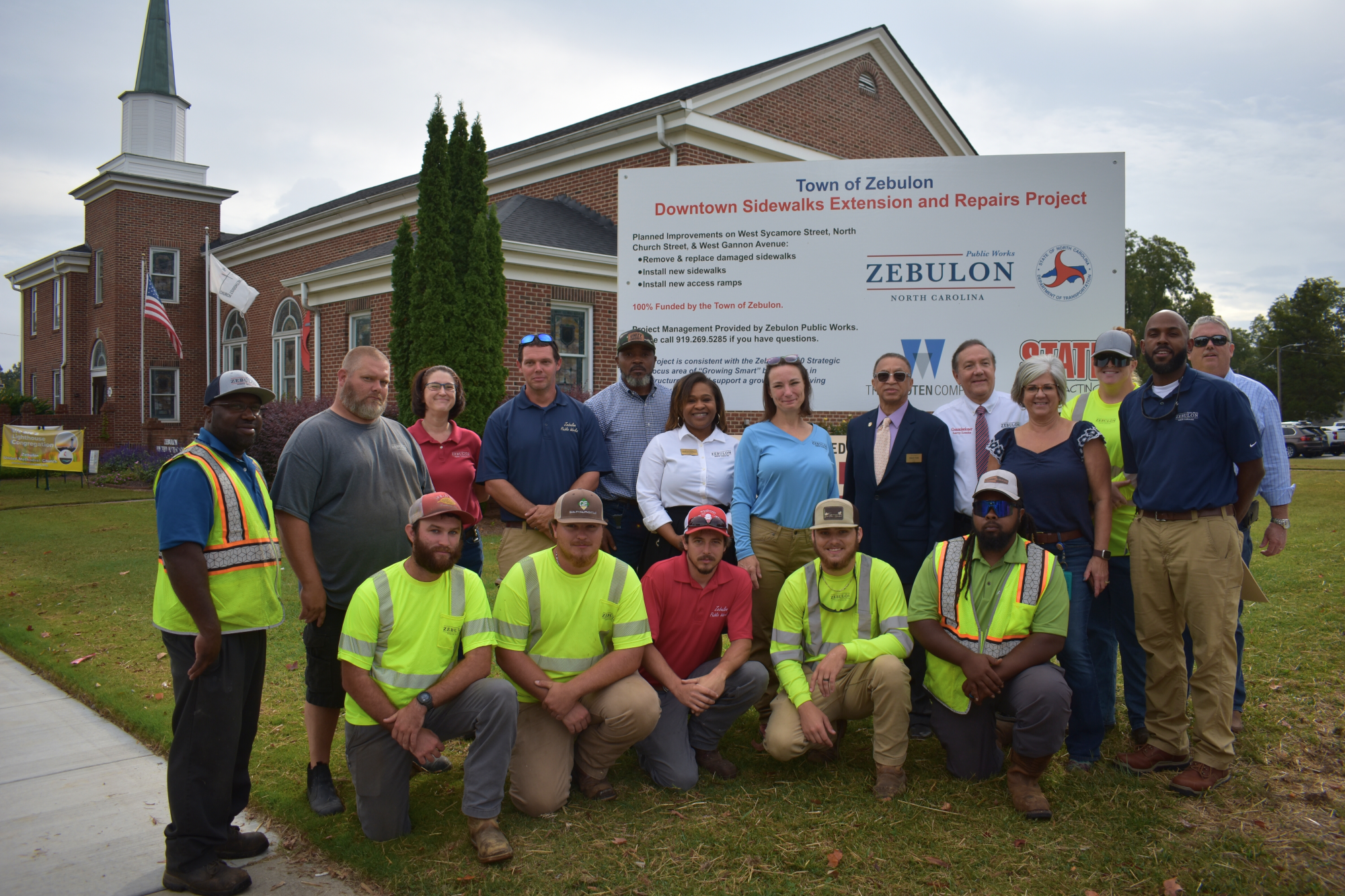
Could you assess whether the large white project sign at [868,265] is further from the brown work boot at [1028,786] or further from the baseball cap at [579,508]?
the brown work boot at [1028,786]

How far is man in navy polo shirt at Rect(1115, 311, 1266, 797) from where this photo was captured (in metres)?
3.99

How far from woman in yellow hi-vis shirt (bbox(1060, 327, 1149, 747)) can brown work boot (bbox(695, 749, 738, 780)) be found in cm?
197

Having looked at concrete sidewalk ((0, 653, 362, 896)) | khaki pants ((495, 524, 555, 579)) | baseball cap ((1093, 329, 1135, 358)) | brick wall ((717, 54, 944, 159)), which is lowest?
concrete sidewalk ((0, 653, 362, 896))

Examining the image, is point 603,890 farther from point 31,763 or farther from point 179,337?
point 179,337

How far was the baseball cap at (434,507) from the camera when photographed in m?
3.60

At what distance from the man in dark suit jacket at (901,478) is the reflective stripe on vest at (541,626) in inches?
56.6

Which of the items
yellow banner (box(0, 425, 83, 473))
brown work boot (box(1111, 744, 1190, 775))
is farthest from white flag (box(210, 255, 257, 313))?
brown work boot (box(1111, 744, 1190, 775))

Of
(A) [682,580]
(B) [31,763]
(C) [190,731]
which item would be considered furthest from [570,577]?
(B) [31,763]

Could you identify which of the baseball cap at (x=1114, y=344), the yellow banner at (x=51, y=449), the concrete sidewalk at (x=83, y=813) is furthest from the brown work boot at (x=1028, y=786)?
the yellow banner at (x=51, y=449)

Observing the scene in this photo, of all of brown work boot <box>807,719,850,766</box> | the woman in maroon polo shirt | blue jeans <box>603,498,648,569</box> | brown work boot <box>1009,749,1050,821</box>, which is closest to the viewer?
brown work boot <box>1009,749,1050,821</box>

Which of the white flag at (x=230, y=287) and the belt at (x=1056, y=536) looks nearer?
the belt at (x=1056, y=536)

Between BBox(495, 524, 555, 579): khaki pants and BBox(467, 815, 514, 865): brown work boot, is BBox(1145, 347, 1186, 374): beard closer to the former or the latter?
BBox(495, 524, 555, 579): khaki pants

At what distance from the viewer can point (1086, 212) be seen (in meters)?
5.77

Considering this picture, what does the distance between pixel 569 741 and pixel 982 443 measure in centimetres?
273
